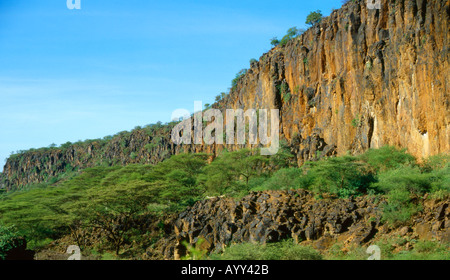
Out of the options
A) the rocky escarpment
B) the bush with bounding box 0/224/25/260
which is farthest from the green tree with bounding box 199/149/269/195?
the bush with bounding box 0/224/25/260

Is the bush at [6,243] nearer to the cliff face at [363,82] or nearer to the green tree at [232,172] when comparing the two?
the green tree at [232,172]

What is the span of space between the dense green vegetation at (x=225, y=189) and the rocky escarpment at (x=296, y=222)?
Answer: 2.19ft

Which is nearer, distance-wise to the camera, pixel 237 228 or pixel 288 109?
pixel 237 228

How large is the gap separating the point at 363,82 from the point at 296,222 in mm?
18584

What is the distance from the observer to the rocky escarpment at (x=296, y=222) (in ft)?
61.4

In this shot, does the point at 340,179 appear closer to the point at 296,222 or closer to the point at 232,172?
the point at 296,222

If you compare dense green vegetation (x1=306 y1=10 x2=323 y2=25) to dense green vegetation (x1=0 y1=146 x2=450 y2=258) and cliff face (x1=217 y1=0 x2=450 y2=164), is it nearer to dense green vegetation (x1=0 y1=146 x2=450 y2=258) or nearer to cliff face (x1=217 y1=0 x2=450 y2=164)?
cliff face (x1=217 y1=0 x2=450 y2=164)

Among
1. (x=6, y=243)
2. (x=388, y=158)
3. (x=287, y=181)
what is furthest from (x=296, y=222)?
(x=6, y=243)

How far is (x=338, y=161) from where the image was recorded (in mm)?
27953

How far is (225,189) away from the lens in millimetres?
37312

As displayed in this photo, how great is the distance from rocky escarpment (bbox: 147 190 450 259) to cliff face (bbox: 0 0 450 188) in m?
9.29
